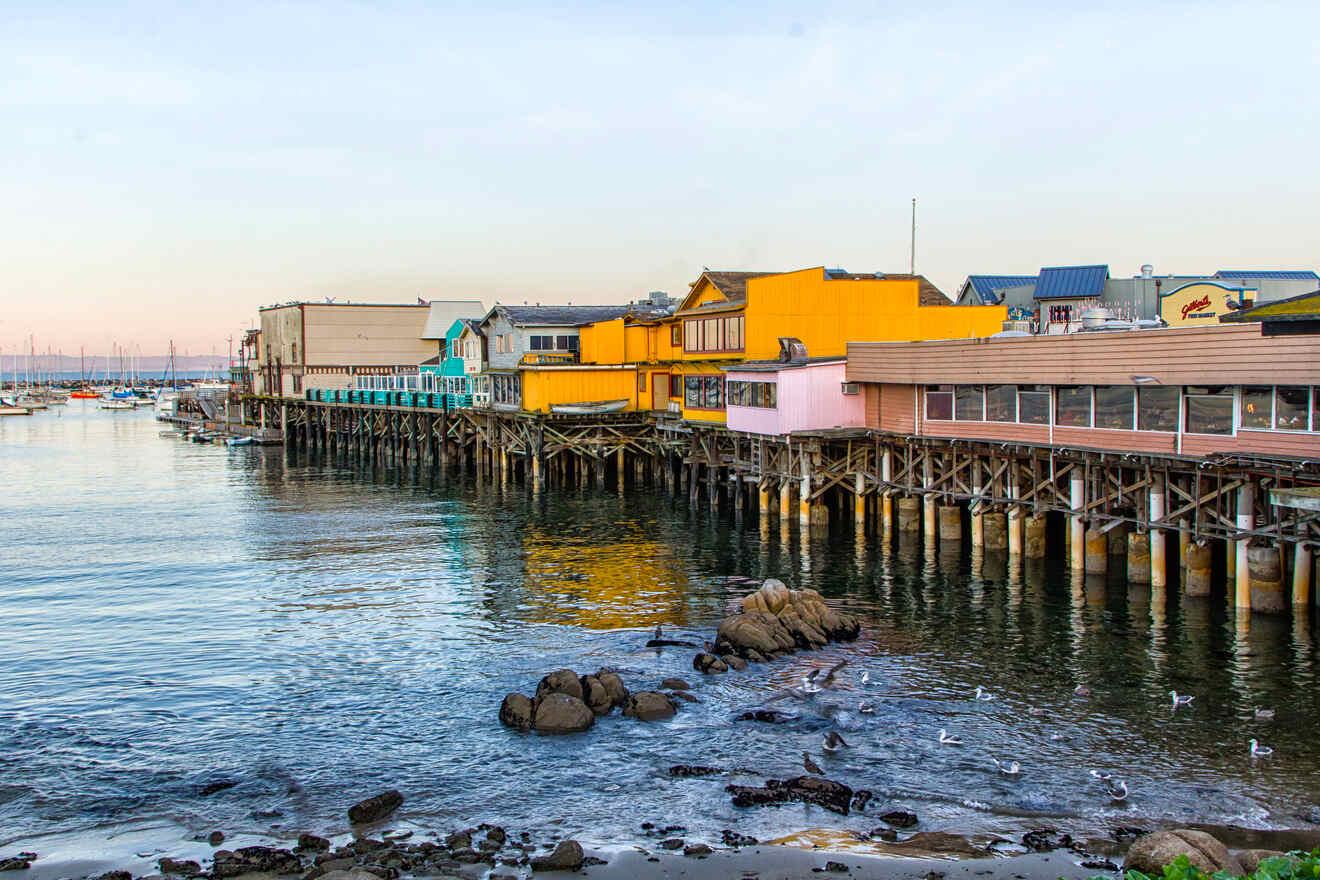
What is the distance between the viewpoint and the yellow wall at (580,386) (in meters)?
66.1

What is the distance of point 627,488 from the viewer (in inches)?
2512

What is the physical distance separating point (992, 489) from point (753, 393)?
12.7 m

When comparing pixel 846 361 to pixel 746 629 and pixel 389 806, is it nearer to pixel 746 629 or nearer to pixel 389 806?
pixel 746 629

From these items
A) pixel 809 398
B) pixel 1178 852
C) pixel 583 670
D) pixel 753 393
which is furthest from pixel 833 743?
pixel 753 393

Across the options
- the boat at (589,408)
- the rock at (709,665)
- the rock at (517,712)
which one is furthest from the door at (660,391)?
the rock at (517,712)

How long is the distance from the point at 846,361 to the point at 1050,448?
38.7 feet

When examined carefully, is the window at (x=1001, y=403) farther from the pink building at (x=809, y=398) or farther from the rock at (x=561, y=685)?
the rock at (x=561, y=685)

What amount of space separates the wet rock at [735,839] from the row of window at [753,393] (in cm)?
Answer: 2863

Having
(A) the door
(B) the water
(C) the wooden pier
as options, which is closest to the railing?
(C) the wooden pier

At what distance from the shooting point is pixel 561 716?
882 inches

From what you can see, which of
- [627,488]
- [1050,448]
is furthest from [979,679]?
[627,488]

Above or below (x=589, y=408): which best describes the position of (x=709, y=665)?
below

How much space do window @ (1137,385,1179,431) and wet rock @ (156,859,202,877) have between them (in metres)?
26.3

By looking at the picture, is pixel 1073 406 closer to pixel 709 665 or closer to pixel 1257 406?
pixel 1257 406
